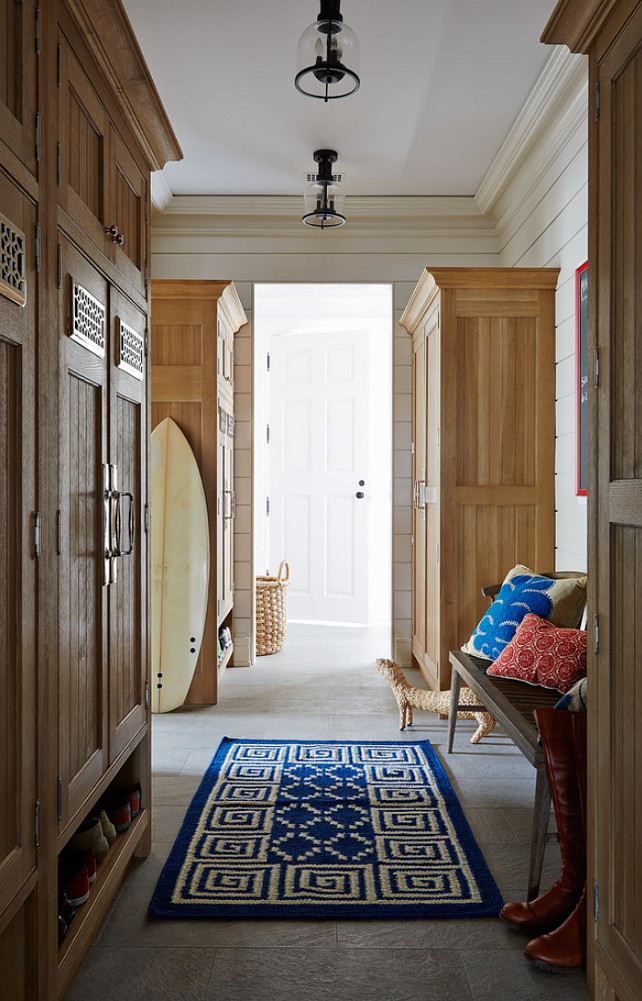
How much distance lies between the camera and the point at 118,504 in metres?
2.02

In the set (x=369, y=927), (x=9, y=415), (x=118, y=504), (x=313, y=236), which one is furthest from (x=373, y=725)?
(x=313, y=236)

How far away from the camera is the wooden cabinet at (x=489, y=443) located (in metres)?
3.70

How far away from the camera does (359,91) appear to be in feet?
11.5

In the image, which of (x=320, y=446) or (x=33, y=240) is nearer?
(x=33, y=240)

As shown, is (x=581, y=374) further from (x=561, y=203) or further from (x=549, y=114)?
(x=549, y=114)

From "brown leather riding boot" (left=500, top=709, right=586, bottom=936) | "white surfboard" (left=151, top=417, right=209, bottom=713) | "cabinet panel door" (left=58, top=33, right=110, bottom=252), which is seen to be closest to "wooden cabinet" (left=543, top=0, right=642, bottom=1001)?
"brown leather riding boot" (left=500, top=709, right=586, bottom=936)

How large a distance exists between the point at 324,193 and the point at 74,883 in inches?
140

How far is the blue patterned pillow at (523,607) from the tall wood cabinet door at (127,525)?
1473mm

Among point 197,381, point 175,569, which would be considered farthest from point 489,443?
point 175,569

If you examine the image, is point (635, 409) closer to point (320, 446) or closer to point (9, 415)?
point (9, 415)

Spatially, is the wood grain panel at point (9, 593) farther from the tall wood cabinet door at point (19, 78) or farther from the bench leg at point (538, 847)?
the bench leg at point (538, 847)

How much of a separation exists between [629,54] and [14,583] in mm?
1469

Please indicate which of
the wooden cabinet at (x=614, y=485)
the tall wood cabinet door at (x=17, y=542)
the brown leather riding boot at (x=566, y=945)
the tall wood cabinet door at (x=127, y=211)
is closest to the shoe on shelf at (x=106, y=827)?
the tall wood cabinet door at (x=17, y=542)

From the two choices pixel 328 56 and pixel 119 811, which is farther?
pixel 328 56
